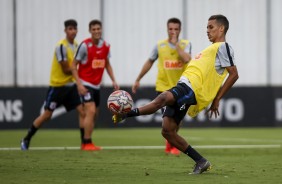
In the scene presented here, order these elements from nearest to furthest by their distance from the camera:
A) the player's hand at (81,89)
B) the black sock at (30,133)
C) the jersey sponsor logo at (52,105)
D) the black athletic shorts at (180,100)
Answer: the black athletic shorts at (180,100) → the player's hand at (81,89) → the black sock at (30,133) → the jersey sponsor logo at (52,105)

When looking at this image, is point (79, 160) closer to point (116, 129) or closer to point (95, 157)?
point (95, 157)

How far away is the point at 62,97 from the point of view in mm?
17250

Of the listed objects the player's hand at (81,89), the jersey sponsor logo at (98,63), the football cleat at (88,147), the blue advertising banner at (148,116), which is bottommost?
the blue advertising banner at (148,116)

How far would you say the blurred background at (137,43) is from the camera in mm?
24984

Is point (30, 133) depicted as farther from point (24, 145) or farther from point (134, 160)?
point (134, 160)

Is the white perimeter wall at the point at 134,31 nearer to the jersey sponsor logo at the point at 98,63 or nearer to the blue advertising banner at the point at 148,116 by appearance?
the blue advertising banner at the point at 148,116

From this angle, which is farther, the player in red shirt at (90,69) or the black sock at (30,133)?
the black sock at (30,133)

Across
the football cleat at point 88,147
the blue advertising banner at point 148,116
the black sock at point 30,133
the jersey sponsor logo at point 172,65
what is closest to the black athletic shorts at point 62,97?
the black sock at point 30,133

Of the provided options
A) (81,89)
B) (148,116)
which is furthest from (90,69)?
(148,116)

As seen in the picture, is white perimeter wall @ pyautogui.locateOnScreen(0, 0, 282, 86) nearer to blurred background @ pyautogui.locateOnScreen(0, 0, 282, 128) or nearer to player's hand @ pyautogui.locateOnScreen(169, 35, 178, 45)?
blurred background @ pyautogui.locateOnScreen(0, 0, 282, 128)

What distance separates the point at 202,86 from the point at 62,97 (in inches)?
259

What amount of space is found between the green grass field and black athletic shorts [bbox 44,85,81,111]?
86cm

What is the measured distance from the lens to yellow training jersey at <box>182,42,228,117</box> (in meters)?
11.1

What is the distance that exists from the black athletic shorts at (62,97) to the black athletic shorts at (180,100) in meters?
6.23
